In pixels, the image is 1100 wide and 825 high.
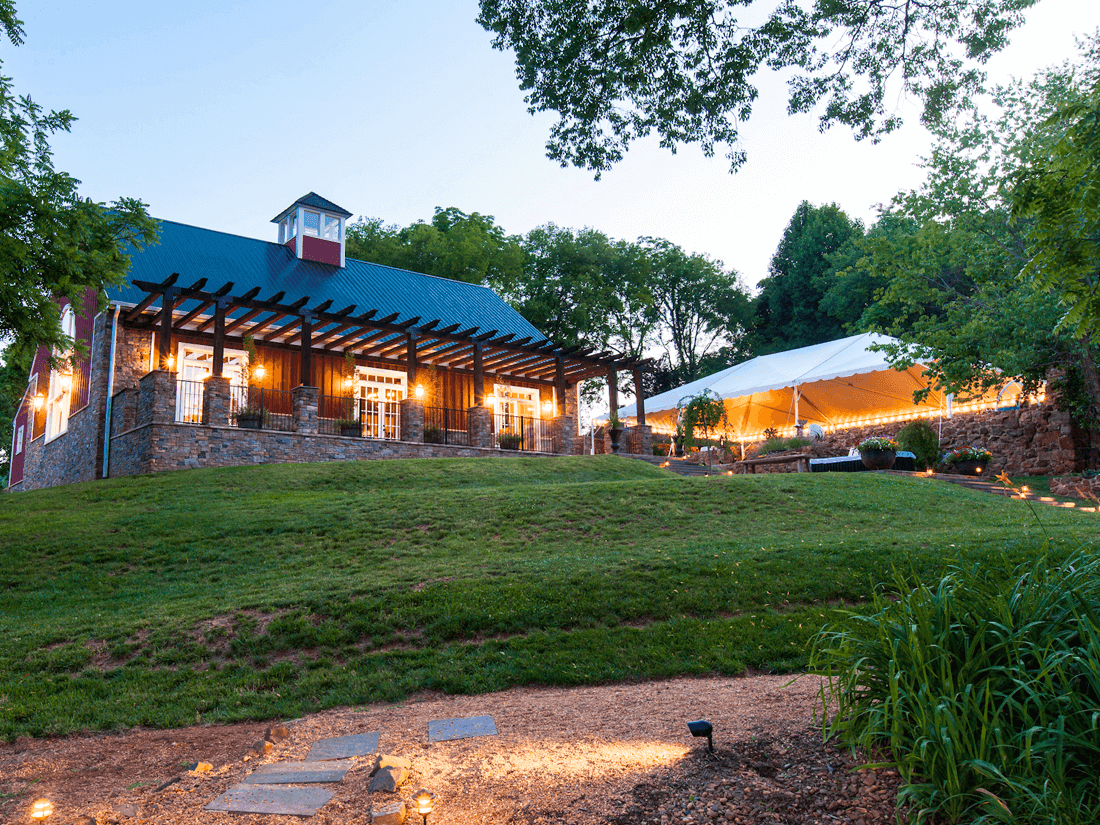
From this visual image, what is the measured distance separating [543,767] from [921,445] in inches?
613

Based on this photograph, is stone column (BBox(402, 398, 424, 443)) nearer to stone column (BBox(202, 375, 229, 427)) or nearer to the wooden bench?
stone column (BBox(202, 375, 229, 427))

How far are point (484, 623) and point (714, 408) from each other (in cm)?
1341

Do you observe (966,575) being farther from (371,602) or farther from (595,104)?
(595,104)

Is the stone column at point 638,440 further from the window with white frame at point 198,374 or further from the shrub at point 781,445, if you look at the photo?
the window with white frame at point 198,374

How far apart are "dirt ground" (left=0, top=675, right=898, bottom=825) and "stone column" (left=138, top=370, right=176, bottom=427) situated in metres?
10.6


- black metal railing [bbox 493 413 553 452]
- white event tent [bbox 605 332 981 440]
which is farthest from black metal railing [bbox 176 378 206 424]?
white event tent [bbox 605 332 981 440]

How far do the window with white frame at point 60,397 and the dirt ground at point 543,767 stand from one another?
17308 mm

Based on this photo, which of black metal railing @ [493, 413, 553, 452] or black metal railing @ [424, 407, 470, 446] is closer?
black metal railing @ [424, 407, 470, 446]

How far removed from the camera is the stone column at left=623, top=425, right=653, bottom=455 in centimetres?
2027

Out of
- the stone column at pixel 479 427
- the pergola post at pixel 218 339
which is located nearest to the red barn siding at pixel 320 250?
the pergola post at pixel 218 339

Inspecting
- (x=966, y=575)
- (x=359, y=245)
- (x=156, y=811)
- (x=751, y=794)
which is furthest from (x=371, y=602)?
(x=359, y=245)

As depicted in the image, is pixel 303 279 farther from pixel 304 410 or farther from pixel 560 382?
pixel 560 382

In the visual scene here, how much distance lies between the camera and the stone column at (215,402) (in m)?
14.3

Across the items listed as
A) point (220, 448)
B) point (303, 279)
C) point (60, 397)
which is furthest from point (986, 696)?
point (60, 397)
